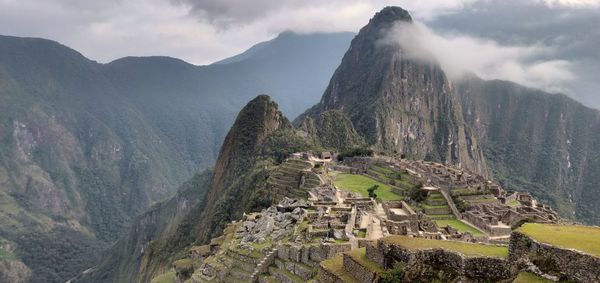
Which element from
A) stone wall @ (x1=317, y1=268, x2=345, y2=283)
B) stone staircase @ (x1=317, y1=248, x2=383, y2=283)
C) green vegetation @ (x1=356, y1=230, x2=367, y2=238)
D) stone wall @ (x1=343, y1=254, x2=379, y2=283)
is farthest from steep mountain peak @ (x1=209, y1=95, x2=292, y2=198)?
stone wall @ (x1=343, y1=254, x2=379, y2=283)

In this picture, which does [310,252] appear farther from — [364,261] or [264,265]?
[364,261]

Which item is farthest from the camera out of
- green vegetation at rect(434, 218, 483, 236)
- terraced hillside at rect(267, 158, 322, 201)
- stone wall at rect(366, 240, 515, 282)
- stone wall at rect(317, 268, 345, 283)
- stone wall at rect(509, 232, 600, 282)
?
terraced hillside at rect(267, 158, 322, 201)

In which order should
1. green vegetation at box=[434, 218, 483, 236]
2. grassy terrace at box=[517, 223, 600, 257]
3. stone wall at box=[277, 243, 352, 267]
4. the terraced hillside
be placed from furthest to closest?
the terraced hillside < green vegetation at box=[434, 218, 483, 236] < stone wall at box=[277, 243, 352, 267] < grassy terrace at box=[517, 223, 600, 257]

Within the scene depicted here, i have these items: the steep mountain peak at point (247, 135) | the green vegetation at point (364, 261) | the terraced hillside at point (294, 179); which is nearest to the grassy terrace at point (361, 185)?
the terraced hillside at point (294, 179)

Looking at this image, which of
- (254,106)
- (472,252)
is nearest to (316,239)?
(472,252)

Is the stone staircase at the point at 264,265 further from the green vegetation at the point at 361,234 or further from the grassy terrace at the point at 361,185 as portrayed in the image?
the grassy terrace at the point at 361,185

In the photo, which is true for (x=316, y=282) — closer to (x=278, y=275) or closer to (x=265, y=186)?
(x=278, y=275)

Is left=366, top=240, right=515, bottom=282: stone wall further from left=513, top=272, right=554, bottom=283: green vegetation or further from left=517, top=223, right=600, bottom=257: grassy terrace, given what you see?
left=517, top=223, right=600, bottom=257: grassy terrace

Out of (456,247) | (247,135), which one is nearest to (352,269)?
(456,247)
